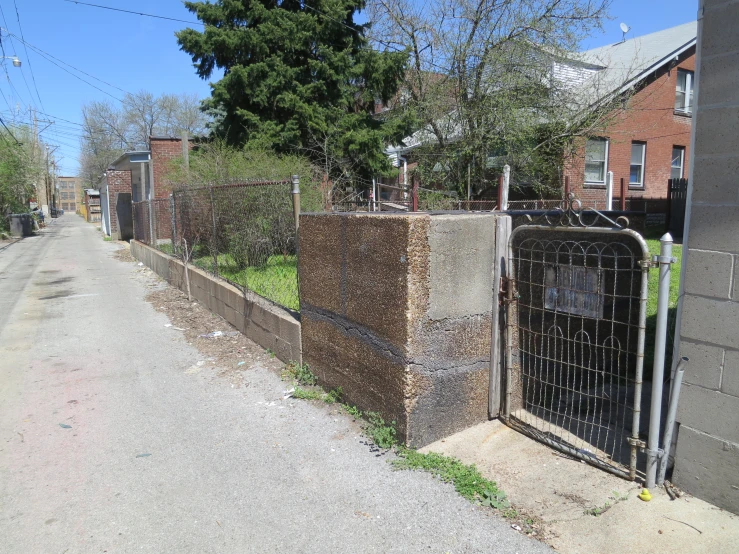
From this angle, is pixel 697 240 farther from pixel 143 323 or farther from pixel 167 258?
pixel 167 258

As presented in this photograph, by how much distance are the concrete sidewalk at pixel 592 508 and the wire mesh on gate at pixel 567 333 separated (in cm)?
18

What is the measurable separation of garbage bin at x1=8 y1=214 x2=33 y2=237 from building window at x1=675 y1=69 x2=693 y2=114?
33.5 meters

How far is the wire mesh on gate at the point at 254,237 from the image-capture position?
6602 millimetres

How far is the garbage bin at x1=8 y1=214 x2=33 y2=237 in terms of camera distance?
30.7 m

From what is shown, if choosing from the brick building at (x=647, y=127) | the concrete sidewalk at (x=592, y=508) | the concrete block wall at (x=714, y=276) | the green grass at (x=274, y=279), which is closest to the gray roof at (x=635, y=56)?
the brick building at (x=647, y=127)

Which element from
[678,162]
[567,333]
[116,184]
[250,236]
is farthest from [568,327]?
[116,184]

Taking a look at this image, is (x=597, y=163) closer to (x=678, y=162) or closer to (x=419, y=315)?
(x=678, y=162)

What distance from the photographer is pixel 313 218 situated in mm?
4941

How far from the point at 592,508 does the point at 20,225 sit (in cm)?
3554

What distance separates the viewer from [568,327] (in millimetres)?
3818

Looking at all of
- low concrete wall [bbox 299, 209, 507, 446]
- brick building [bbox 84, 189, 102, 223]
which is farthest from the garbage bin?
low concrete wall [bbox 299, 209, 507, 446]

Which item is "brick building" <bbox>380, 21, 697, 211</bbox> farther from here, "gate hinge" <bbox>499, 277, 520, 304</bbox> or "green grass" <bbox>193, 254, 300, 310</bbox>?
"gate hinge" <bbox>499, 277, 520, 304</bbox>

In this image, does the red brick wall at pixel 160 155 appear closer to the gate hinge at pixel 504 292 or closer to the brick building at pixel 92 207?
the gate hinge at pixel 504 292

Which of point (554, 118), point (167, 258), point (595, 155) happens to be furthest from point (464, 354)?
point (595, 155)
